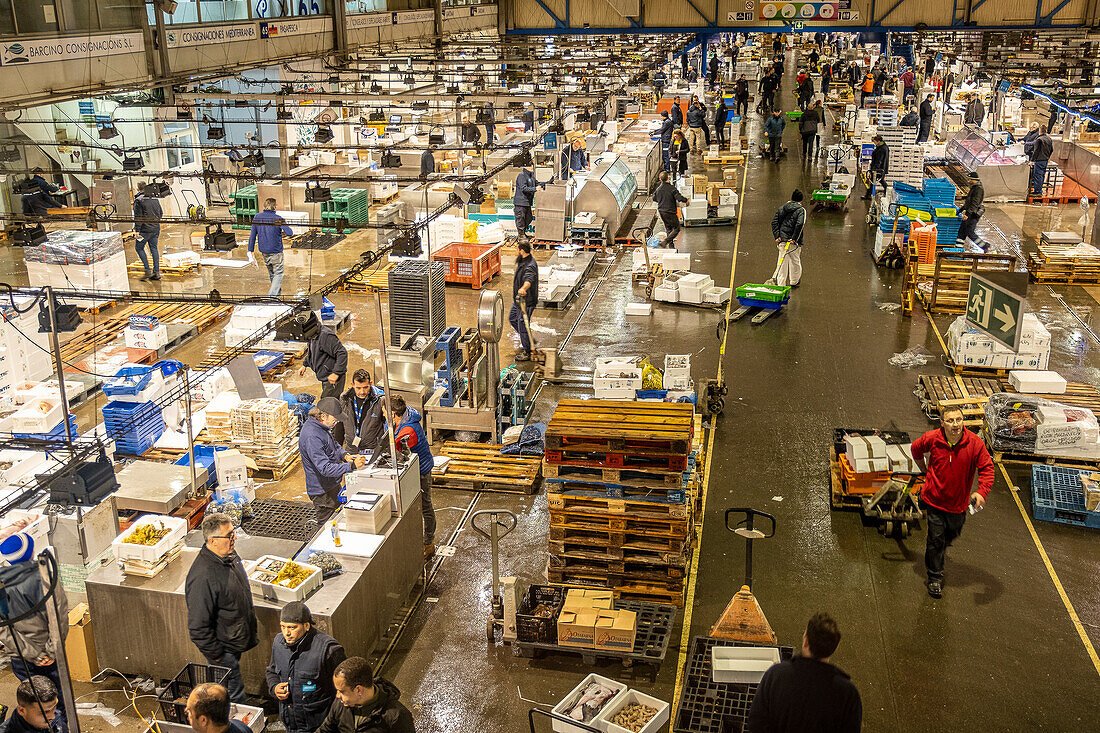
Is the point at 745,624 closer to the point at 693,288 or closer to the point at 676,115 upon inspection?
the point at 693,288

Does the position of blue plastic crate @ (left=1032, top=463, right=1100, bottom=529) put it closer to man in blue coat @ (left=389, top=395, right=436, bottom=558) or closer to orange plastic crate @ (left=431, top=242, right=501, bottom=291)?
man in blue coat @ (left=389, top=395, right=436, bottom=558)

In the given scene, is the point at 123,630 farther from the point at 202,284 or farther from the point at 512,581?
the point at 202,284

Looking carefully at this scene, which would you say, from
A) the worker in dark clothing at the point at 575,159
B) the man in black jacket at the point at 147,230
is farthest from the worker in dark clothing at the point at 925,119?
the man in black jacket at the point at 147,230

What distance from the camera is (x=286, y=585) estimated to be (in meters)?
6.66

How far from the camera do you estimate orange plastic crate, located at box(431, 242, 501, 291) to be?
16469 mm

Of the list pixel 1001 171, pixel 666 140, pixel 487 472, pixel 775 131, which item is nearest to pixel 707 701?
pixel 487 472

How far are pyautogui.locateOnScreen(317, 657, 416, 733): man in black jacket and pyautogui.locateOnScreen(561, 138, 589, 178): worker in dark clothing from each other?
52.1 feet

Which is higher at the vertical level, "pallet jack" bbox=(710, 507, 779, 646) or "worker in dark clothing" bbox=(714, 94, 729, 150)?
"worker in dark clothing" bbox=(714, 94, 729, 150)

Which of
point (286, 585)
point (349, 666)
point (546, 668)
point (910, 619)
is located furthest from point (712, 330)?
point (349, 666)

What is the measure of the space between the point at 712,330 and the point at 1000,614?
7252 millimetres

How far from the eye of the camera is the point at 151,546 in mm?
6930

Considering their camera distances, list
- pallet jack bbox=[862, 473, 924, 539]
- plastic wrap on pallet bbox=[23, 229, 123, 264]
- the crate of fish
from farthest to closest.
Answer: plastic wrap on pallet bbox=[23, 229, 123, 264] → pallet jack bbox=[862, 473, 924, 539] → the crate of fish

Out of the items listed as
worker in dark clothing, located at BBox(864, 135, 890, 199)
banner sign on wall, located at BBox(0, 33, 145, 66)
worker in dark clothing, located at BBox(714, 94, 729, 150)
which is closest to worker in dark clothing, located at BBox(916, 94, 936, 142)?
worker in dark clothing, located at BBox(714, 94, 729, 150)

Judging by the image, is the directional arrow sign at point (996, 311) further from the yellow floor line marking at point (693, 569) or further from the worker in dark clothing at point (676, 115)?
the worker in dark clothing at point (676, 115)
